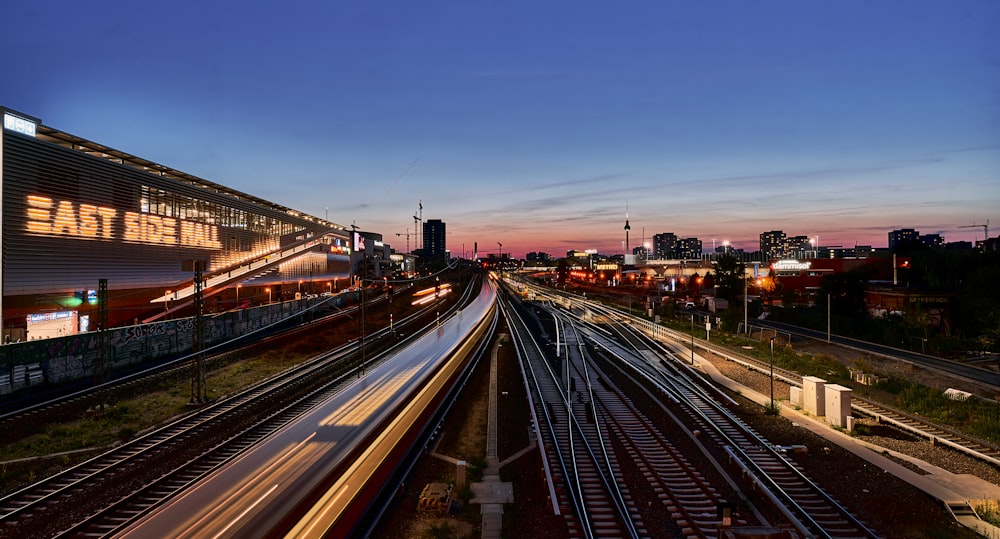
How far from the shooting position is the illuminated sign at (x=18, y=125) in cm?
2653

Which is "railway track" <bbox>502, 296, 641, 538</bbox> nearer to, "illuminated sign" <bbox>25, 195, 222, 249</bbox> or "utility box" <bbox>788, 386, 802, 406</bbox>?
"utility box" <bbox>788, 386, 802, 406</bbox>

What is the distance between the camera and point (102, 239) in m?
33.0

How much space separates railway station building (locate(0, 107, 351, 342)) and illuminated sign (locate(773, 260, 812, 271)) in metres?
82.4

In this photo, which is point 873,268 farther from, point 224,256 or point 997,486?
point 224,256

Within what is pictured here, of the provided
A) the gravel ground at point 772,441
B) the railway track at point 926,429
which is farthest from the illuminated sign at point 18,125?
the railway track at point 926,429

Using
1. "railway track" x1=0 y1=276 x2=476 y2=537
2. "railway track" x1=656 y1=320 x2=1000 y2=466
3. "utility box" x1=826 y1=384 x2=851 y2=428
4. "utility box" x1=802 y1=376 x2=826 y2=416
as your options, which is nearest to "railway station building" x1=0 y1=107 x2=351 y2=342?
"railway track" x1=0 y1=276 x2=476 y2=537

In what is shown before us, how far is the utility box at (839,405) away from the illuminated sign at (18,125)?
40.8 meters

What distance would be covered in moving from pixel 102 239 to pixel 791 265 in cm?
9669

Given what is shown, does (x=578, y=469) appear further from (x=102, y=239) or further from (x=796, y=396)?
(x=102, y=239)

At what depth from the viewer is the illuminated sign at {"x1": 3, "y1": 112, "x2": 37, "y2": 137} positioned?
26.5 metres

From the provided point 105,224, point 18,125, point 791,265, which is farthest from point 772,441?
point 791,265

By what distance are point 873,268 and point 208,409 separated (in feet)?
246

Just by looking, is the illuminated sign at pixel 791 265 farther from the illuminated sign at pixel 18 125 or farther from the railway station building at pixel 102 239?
the illuminated sign at pixel 18 125

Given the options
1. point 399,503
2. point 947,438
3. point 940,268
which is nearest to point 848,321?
point 940,268
